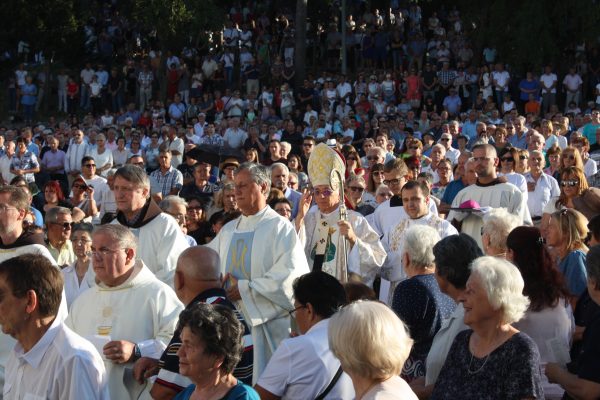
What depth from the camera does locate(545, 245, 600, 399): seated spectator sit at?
4805 mm

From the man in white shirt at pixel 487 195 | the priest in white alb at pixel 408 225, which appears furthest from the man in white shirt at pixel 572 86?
the priest in white alb at pixel 408 225

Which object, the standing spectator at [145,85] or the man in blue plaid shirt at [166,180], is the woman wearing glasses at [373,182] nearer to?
the man in blue plaid shirt at [166,180]

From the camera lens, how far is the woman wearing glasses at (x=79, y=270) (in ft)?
24.1

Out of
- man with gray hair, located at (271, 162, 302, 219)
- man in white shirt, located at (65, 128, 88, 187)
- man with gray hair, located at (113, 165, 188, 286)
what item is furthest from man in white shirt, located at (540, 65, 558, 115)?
man with gray hair, located at (113, 165, 188, 286)

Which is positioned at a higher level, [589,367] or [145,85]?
[589,367]

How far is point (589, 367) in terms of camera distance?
15.9 ft

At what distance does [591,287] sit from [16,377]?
2658 millimetres

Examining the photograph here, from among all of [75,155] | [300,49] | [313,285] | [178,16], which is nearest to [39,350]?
[313,285]

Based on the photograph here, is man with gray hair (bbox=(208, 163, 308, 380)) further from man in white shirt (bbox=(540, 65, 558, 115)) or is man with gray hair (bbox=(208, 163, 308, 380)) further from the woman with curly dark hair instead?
man in white shirt (bbox=(540, 65, 558, 115))

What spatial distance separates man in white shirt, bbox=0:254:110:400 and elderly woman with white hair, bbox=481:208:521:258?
2.78 m

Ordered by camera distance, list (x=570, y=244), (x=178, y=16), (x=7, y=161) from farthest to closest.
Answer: (x=178, y=16)
(x=7, y=161)
(x=570, y=244)

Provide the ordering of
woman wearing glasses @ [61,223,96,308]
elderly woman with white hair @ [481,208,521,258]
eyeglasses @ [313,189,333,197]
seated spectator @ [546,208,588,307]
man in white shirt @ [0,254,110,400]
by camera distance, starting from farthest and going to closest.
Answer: eyeglasses @ [313,189,333,197] < woman wearing glasses @ [61,223,96,308] < seated spectator @ [546,208,588,307] < elderly woman with white hair @ [481,208,521,258] < man in white shirt @ [0,254,110,400]

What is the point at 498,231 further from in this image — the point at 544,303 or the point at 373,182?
the point at 373,182

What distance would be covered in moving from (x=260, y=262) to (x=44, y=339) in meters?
2.69
